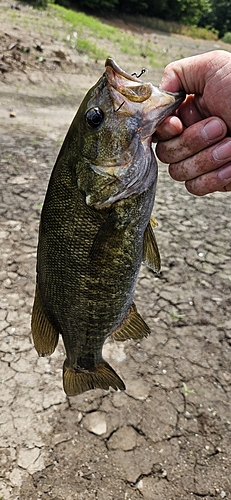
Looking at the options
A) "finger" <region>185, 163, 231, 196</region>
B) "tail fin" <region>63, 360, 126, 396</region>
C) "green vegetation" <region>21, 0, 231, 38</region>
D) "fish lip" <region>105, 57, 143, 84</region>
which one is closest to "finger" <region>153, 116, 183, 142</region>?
"finger" <region>185, 163, 231, 196</region>

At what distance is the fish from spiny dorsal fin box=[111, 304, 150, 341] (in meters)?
0.19

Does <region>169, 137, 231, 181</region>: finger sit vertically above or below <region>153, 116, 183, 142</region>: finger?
→ below

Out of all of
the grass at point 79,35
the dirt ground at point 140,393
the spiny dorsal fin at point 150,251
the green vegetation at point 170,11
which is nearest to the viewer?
the spiny dorsal fin at point 150,251

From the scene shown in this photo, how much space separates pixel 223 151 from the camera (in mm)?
1938

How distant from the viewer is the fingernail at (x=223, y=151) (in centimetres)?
193

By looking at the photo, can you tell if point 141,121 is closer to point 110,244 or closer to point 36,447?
point 110,244

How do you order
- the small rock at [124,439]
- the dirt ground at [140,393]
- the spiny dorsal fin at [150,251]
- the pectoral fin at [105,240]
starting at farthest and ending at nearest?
the small rock at [124,439], the dirt ground at [140,393], the spiny dorsal fin at [150,251], the pectoral fin at [105,240]

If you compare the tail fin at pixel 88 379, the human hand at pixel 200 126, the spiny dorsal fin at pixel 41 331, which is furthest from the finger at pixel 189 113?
the tail fin at pixel 88 379

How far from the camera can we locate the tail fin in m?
2.06

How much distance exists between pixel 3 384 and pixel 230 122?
234cm

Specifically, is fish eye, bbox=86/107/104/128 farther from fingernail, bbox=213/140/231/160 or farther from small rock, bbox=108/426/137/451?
small rock, bbox=108/426/137/451

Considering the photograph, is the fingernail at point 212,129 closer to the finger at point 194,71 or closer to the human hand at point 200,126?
the human hand at point 200,126

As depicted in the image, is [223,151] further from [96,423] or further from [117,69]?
[96,423]

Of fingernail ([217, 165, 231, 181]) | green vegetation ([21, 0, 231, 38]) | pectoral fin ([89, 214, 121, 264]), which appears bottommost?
green vegetation ([21, 0, 231, 38])
